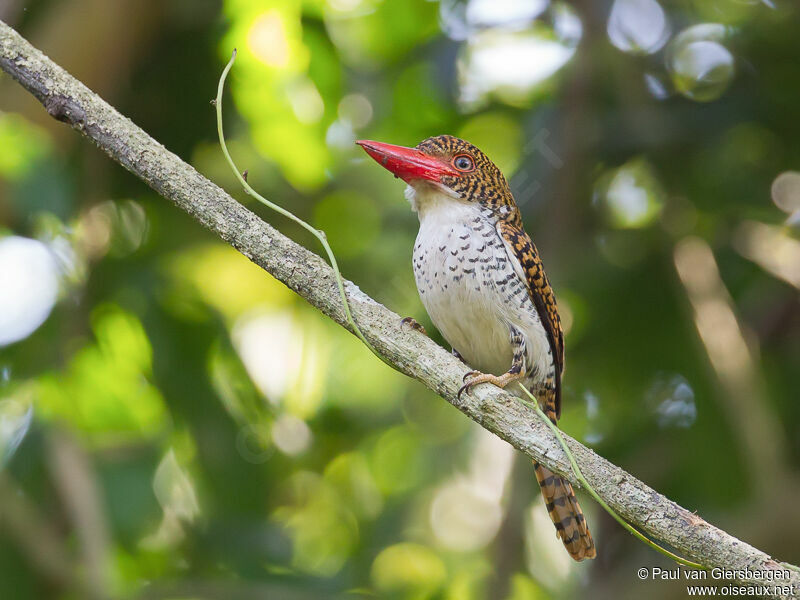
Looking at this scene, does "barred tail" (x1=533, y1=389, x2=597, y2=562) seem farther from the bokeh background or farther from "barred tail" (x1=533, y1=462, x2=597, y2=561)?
the bokeh background

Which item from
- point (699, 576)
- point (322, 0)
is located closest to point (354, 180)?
point (322, 0)

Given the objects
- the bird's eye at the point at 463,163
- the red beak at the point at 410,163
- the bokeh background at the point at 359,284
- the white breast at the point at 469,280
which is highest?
the red beak at the point at 410,163

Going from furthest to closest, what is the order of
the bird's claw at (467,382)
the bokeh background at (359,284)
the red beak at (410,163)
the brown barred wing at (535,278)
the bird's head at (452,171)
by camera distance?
the bokeh background at (359,284) < the brown barred wing at (535,278) < the bird's head at (452,171) < the red beak at (410,163) < the bird's claw at (467,382)

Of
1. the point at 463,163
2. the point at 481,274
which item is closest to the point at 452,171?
the point at 463,163

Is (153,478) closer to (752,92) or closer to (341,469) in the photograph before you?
(341,469)

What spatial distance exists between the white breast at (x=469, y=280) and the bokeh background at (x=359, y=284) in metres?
1.17

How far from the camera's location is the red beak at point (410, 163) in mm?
2830

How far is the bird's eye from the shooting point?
3.19 meters

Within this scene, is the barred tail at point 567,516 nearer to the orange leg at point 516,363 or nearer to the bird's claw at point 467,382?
the orange leg at point 516,363

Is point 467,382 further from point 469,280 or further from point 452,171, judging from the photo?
point 452,171

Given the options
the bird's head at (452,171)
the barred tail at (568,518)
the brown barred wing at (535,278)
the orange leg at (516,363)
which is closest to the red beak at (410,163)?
the bird's head at (452,171)

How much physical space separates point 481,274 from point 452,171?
358mm

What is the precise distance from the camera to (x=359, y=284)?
177 inches

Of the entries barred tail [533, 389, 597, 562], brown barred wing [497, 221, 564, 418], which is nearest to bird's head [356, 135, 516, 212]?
brown barred wing [497, 221, 564, 418]
